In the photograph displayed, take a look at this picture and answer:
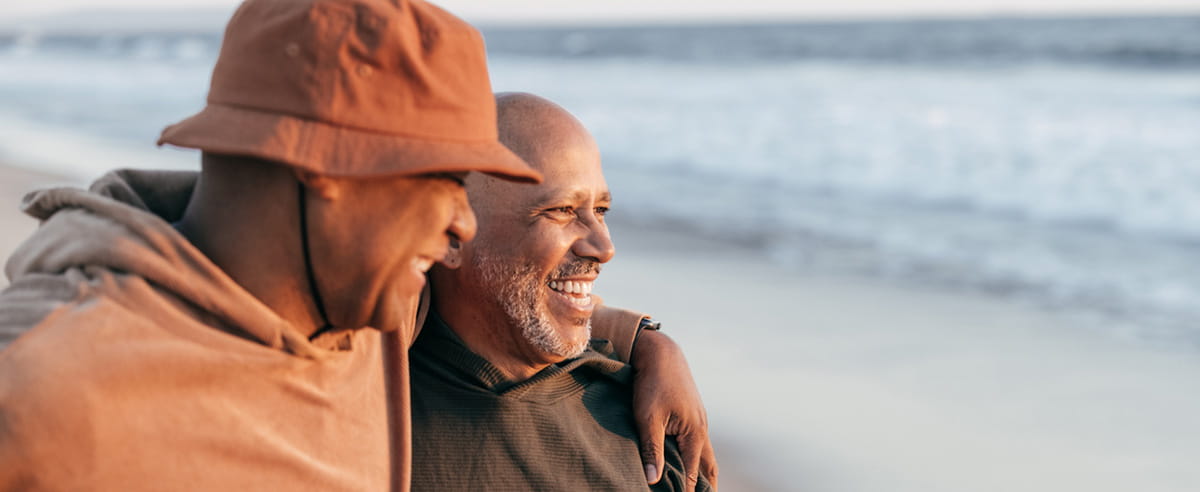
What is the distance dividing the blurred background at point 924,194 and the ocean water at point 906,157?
4cm

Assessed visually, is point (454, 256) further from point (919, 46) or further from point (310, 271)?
point (919, 46)

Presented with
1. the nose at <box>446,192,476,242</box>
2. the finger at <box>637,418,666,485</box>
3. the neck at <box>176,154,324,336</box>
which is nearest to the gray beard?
the finger at <box>637,418,666,485</box>

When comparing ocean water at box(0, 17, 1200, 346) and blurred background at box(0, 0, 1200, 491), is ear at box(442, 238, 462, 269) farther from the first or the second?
ocean water at box(0, 17, 1200, 346)

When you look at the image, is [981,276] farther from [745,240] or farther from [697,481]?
[697,481]

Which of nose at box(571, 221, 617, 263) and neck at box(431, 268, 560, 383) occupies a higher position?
nose at box(571, 221, 617, 263)

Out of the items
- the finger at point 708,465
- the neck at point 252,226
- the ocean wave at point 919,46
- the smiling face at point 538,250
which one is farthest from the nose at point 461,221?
the ocean wave at point 919,46

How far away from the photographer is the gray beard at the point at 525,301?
2627 mm

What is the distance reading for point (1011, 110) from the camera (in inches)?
702

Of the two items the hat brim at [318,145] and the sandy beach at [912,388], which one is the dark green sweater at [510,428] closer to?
the hat brim at [318,145]

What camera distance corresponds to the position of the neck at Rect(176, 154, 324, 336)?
1706 millimetres

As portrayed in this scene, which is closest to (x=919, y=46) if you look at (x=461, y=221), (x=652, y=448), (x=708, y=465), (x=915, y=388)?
(x=915, y=388)

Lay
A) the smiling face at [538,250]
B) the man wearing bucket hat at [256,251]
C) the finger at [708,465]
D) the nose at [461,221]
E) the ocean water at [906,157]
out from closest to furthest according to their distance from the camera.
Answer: the man wearing bucket hat at [256,251] → the nose at [461,221] → the smiling face at [538,250] → the finger at [708,465] → the ocean water at [906,157]

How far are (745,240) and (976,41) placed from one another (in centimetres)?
3465

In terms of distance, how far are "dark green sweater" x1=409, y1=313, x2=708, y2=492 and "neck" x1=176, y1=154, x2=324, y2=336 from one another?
0.84 meters
